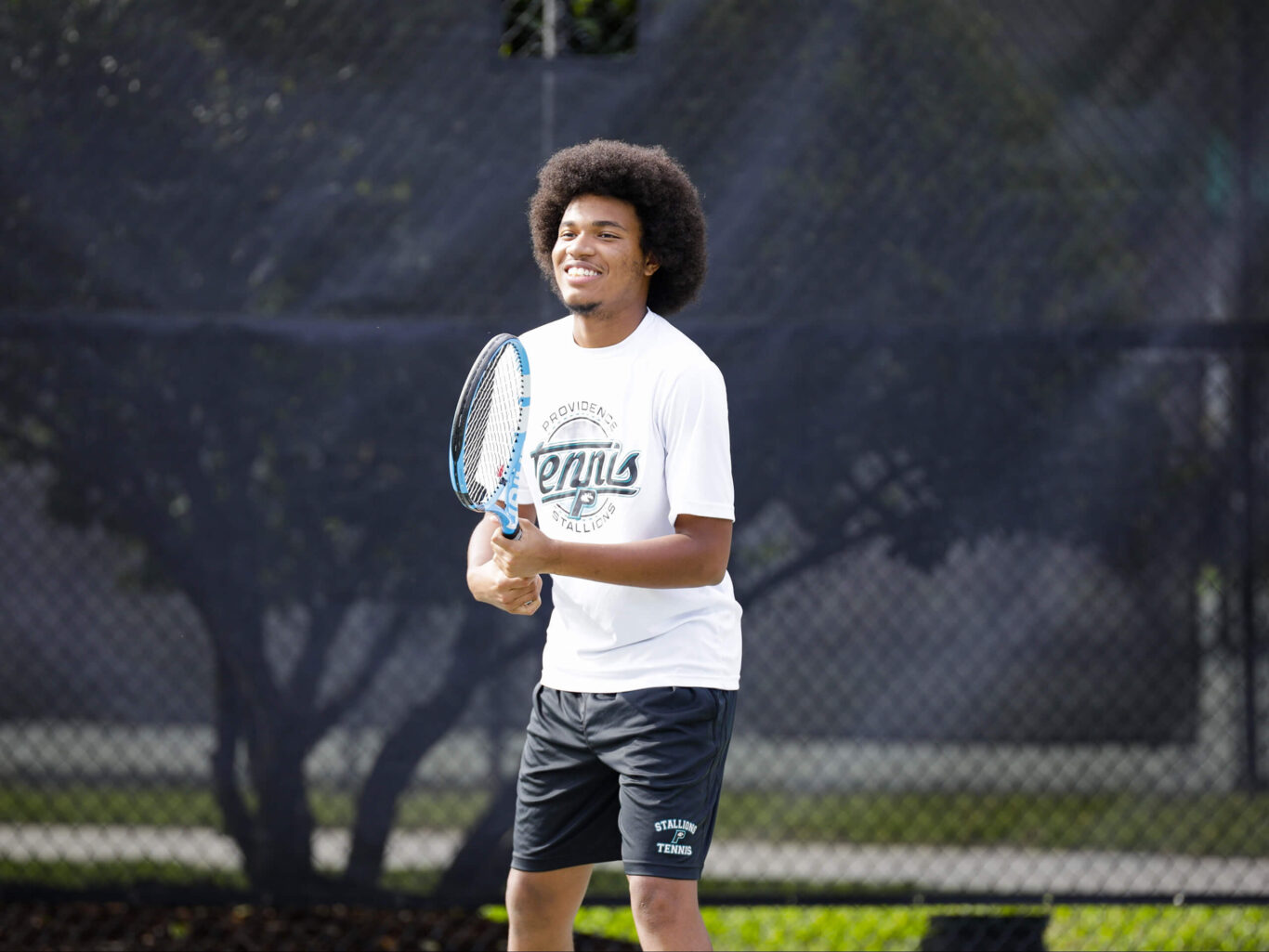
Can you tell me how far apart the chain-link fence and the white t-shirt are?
42.1 inches

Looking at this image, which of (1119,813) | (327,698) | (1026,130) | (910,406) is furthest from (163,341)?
(1119,813)

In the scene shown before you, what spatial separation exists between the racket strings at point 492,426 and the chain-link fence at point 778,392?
3.56ft

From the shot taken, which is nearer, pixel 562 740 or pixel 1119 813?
pixel 562 740

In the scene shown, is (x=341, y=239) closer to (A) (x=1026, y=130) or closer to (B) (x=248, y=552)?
(B) (x=248, y=552)

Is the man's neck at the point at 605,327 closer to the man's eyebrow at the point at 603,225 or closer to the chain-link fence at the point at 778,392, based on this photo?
the man's eyebrow at the point at 603,225

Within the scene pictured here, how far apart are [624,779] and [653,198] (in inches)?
41.3

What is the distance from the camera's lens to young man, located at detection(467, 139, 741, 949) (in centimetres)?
213

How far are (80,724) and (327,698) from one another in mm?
659

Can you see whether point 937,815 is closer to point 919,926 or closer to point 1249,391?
point 919,926

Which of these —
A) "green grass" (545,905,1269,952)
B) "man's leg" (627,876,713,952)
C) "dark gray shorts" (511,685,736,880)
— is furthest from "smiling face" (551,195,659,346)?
"green grass" (545,905,1269,952)

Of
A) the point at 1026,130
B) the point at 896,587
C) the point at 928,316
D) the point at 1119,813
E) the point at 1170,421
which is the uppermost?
the point at 1026,130

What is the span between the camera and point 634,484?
85.7 inches

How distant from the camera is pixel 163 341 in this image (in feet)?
10.8

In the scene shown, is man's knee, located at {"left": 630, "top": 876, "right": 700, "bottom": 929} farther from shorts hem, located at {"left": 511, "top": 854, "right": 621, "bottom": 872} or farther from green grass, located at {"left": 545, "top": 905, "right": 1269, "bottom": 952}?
green grass, located at {"left": 545, "top": 905, "right": 1269, "bottom": 952}
